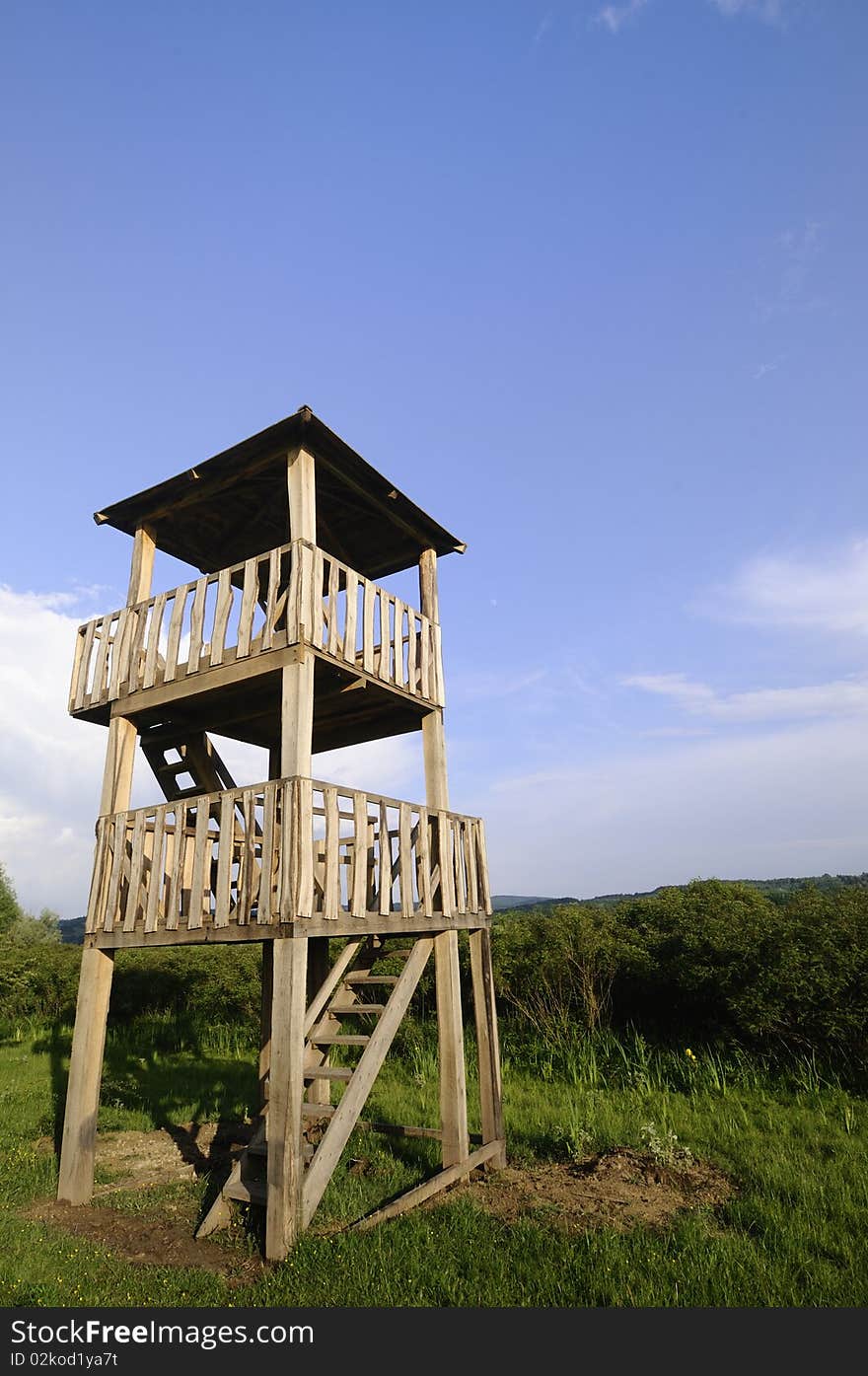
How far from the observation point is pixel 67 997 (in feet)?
68.5

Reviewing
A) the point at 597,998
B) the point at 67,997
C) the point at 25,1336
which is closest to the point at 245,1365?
the point at 25,1336

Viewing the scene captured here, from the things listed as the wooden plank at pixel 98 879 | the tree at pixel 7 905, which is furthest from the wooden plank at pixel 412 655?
the tree at pixel 7 905

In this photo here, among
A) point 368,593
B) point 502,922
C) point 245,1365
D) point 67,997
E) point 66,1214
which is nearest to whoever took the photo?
point 245,1365

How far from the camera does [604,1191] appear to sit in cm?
759

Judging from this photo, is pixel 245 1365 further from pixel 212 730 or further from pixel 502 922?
pixel 502 922

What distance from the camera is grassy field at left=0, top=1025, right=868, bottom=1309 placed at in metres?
5.55

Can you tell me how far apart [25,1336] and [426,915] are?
500 centimetres

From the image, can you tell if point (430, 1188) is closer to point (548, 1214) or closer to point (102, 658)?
point (548, 1214)

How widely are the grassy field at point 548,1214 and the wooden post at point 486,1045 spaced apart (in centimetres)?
44

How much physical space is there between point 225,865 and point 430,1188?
408cm

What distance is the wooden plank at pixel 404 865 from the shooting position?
27.9 feet

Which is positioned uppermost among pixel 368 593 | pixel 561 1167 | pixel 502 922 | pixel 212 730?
pixel 368 593

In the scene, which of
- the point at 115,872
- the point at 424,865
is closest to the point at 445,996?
the point at 424,865

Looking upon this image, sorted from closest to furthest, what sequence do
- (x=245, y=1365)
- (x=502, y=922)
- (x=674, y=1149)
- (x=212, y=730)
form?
(x=245, y=1365) → (x=674, y=1149) → (x=212, y=730) → (x=502, y=922)
